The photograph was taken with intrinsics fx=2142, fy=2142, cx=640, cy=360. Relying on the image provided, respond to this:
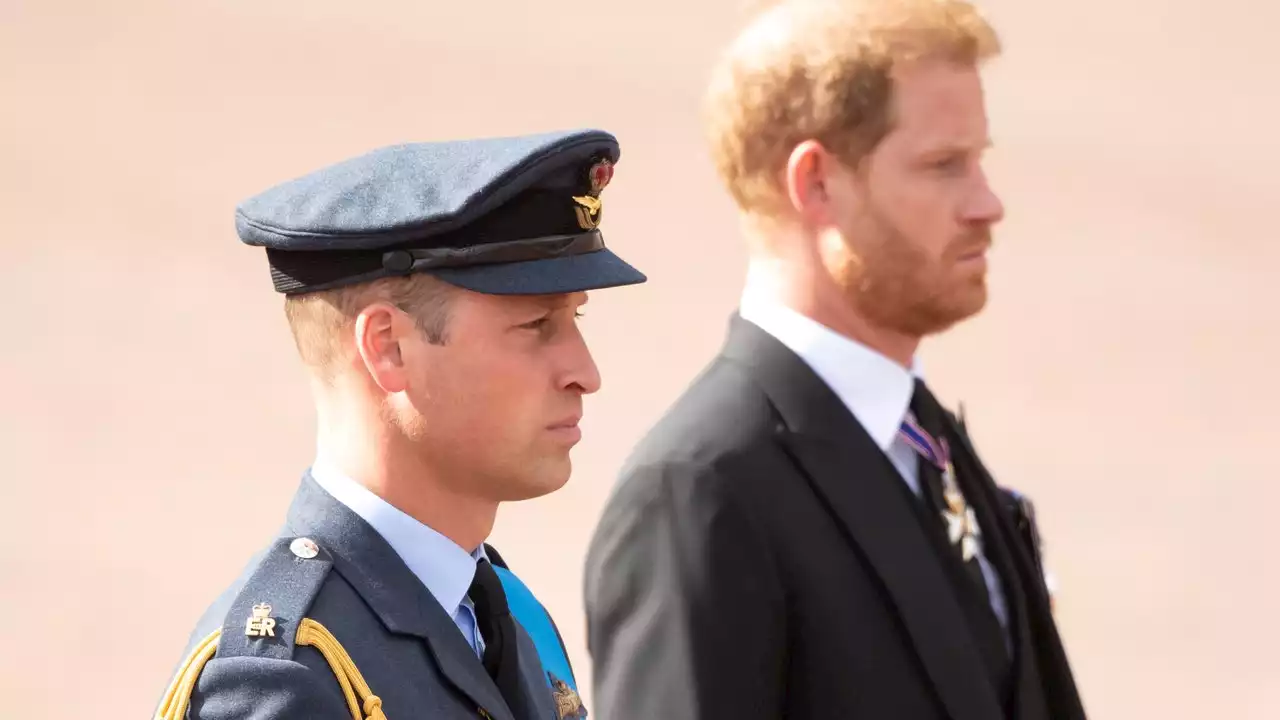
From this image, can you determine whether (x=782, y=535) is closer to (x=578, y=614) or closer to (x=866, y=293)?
(x=866, y=293)

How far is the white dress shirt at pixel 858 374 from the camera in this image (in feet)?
9.72

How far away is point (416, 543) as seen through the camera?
2.66 m

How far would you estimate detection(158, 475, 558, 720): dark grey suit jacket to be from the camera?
8.10ft

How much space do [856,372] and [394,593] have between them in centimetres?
74

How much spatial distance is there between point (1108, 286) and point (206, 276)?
12.9 feet

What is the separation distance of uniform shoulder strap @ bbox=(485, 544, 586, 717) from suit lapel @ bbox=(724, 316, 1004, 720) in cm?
44

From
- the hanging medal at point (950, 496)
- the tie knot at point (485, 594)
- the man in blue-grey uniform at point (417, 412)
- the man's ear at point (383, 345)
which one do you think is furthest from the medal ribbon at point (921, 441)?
the man's ear at point (383, 345)

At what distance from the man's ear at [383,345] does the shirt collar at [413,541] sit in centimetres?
14

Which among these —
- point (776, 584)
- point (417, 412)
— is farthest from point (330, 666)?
point (776, 584)

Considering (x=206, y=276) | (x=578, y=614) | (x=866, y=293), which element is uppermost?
(x=866, y=293)

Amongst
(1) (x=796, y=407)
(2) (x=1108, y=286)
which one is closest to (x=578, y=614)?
(2) (x=1108, y=286)

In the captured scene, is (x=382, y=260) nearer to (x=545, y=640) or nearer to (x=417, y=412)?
(x=417, y=412)

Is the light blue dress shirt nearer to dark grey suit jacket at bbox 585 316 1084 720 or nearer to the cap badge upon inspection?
dark grey suit jacket at bbox 585 316 1084 720

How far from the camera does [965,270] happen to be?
296cm
